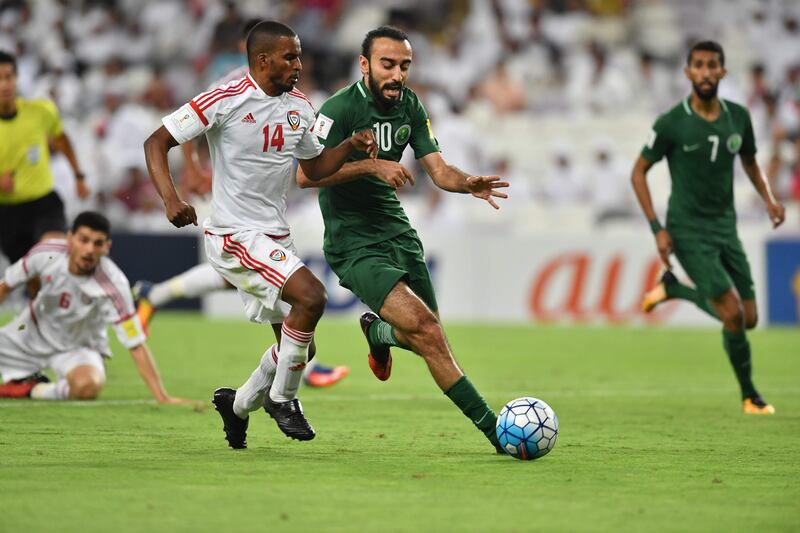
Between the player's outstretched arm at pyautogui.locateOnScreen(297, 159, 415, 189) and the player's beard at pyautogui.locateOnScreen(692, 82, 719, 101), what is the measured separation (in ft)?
12.4

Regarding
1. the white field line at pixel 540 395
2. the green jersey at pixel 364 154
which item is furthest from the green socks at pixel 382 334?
the white field line at pixel 540 395

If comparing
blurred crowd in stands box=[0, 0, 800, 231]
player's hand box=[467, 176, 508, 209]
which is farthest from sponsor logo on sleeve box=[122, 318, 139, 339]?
blurred crowd in stands box=[0, 0, 800, 231]

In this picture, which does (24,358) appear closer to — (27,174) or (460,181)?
(27,174)

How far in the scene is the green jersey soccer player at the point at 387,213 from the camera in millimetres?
7328

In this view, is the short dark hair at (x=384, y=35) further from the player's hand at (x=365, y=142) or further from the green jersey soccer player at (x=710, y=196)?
the green jersey soccer player at (x=710, y=196)

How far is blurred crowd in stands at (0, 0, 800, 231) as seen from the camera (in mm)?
21875

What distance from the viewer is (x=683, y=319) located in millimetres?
19797

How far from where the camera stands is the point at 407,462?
7227 mm

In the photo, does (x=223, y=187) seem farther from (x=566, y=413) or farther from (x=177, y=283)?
(x=177, y=283)

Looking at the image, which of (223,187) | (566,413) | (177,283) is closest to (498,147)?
(177,283)

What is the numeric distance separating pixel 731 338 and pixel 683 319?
9.55 meters

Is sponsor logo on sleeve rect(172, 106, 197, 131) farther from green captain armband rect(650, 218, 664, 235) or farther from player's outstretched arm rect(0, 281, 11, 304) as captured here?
green captain armband rect(650, 218, 664, 235)

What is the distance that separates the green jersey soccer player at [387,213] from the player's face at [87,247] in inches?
91.7

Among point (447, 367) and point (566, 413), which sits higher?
point (447, 367)
